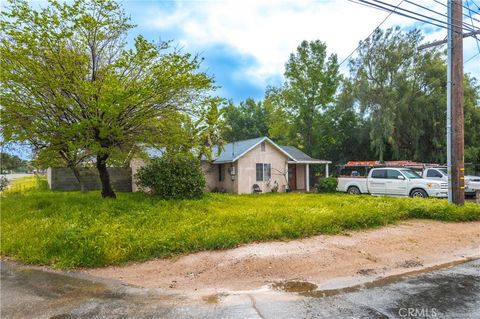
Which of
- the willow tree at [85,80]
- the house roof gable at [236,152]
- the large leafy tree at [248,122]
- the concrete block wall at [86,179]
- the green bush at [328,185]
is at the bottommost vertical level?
the green bush at [328,185]

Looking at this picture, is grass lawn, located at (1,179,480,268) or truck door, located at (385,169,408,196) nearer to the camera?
grass lawn, located at (1,179,480,268)

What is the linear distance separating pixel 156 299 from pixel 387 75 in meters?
25.7

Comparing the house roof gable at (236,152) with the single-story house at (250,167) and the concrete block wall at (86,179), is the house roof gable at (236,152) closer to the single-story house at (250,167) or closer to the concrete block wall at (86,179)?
the single-story house at (250,167)

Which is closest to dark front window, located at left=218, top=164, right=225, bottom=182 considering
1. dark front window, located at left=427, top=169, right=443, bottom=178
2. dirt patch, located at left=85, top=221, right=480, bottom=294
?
dark front window, located at left=427, top=169, right=443, bottom=178

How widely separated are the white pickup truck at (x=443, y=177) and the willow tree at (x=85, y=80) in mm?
12467

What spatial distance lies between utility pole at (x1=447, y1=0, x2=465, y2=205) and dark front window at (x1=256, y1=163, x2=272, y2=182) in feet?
34.1

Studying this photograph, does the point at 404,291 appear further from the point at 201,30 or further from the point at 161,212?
the point at 201,30

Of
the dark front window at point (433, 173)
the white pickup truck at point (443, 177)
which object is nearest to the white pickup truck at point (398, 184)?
the white pickup truck at point (443, 177)

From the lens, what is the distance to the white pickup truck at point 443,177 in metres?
15.0

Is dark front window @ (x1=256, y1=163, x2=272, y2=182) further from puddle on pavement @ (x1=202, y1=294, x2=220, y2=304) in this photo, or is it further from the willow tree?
puddle on pavement @ (x1=202, y1=294, x2=220, y2=304)

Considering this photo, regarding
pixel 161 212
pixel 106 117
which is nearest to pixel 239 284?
pixel 161 212

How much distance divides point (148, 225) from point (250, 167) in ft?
35.8

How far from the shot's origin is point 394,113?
23.9m

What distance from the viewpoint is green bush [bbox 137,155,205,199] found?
12062 millimetres
